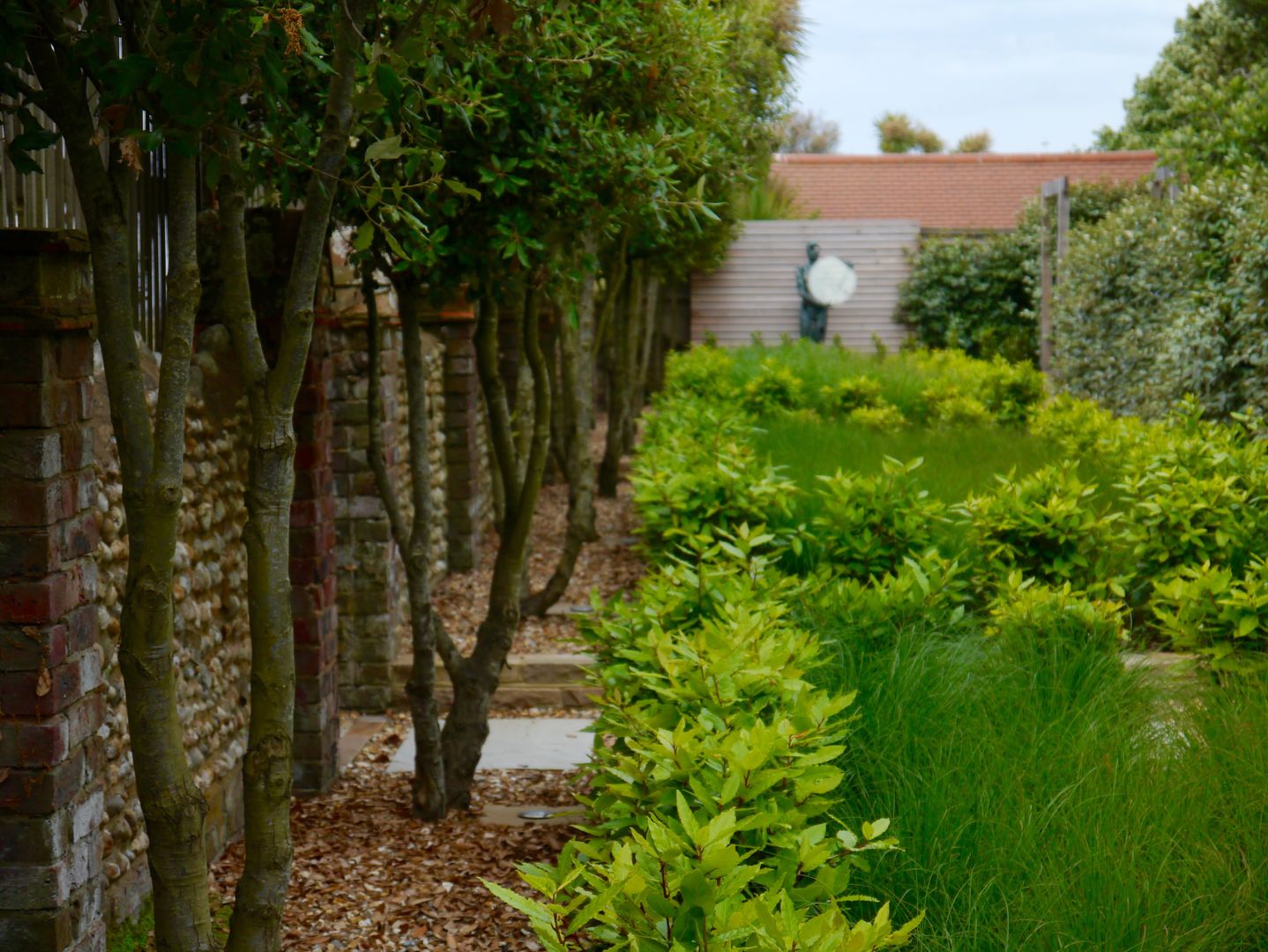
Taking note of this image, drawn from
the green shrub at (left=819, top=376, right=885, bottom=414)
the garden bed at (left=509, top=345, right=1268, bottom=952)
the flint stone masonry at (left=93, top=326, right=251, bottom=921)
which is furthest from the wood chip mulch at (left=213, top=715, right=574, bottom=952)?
the green shrub at (left=819, top=376, right=885, bottom=414)

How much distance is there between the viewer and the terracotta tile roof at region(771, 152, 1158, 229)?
24.0 m

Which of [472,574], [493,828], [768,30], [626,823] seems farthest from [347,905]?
[768,30]

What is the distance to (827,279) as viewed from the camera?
20.4 meters

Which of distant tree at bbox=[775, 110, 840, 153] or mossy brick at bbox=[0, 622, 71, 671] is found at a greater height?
distant tree at bbox=[775, 110, 840, 153]

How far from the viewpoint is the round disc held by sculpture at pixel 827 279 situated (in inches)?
800

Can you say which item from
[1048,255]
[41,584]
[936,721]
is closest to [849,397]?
[1048,255]

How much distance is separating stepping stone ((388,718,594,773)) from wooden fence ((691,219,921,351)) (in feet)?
48.3

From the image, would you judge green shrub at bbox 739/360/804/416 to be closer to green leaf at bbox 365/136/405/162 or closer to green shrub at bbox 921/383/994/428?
green shrub at bbox 921/383/994/428

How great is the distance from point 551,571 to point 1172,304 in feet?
18.1

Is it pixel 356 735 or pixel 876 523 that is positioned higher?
pixel 876 523

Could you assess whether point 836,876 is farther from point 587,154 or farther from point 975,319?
point 975,319

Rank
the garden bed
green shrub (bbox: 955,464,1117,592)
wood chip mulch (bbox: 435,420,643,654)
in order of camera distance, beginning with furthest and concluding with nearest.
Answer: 1. wood chip mulch (bbox: 435,420,643,654)
2. green shrub (bbox: 955,464,1117,592)
3. the garden bed

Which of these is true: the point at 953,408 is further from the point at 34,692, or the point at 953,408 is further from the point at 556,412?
the point at 34,692

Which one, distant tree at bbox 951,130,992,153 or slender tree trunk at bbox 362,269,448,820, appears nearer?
slender tree trunk at bbox 362,269,448,820
